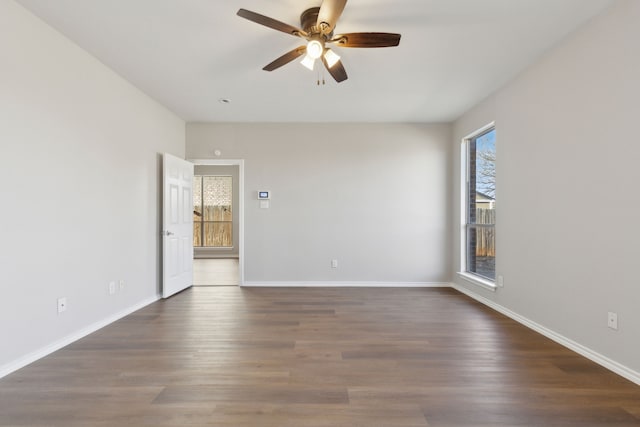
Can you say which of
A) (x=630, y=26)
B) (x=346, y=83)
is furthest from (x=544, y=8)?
(x=346, y=83)

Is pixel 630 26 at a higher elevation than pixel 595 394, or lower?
higher

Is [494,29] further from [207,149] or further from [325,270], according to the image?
[207,149]

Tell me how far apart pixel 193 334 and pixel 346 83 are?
3027 millimetres

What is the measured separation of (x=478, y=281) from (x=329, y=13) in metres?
3.68

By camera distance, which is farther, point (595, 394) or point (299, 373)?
point (299, 373)

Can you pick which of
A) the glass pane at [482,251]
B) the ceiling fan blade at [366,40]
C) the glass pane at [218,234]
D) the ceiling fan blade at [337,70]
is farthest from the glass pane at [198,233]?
the ceiling fan blade at [366,40]

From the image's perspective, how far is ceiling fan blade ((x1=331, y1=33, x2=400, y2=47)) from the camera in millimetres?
2254

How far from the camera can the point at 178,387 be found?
2059 mm

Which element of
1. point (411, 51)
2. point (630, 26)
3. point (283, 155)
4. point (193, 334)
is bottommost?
point (193, 334)

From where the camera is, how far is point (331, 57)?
2.49m

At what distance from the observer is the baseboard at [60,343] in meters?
2.24

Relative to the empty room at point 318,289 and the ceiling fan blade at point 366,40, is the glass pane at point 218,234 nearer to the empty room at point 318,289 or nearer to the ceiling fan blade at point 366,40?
the empty room at point 318,289

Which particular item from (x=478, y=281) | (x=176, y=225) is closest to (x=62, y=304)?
(x=176, y=225)

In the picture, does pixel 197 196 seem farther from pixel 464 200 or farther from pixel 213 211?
pixel 464 200
